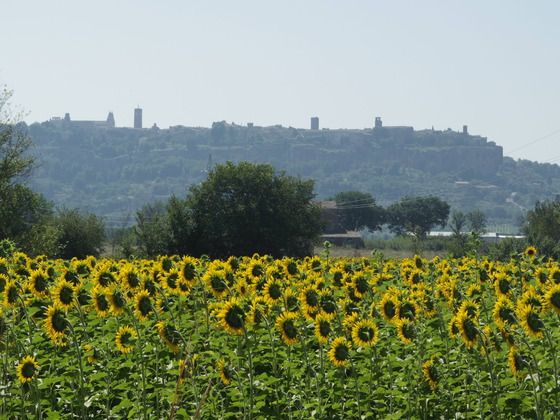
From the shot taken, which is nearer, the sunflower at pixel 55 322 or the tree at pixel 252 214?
the sunflower at pixel 55 322

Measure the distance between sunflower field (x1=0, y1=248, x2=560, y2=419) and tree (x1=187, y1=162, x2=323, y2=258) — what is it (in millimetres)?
50858

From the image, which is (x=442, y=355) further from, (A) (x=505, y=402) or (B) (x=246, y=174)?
(B) (x=246, y=174)

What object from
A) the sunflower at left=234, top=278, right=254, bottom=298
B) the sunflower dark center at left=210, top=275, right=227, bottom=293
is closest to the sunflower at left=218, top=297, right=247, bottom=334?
the sunflower dark center at left=210, top=275, right=227, bottom=293

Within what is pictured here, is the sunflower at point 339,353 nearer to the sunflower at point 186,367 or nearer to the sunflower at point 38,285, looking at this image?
the sunflower at point 186,367

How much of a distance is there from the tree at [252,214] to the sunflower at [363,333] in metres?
51.9

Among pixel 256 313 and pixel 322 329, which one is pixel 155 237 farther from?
pixel 322 329

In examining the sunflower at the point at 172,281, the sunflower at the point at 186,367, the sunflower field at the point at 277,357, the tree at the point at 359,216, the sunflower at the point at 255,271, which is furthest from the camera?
the tree at the point at 359,216

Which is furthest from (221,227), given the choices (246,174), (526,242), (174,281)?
(174,281)

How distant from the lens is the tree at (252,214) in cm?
5984

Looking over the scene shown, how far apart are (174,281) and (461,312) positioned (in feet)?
9.81

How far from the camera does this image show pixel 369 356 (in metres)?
7.17

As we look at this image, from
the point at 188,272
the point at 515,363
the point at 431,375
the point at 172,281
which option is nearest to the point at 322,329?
the point at 431,375

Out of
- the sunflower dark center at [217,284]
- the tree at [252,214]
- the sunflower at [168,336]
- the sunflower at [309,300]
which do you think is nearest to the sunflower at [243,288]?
the sunflower dark center at [217,284]

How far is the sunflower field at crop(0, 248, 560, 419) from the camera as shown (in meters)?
6.50
